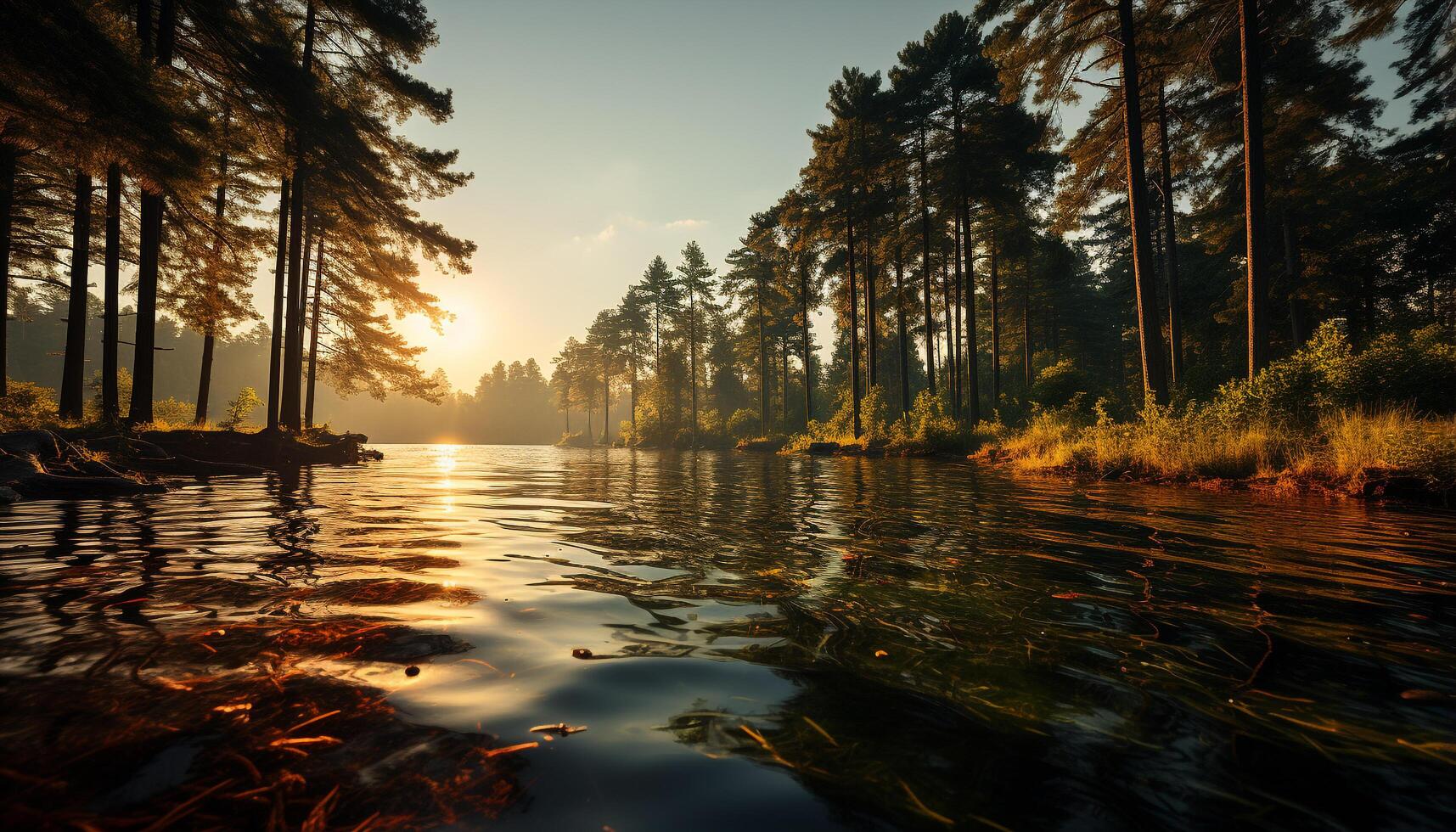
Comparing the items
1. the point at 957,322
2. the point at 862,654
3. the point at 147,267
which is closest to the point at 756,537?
the point at 862,654

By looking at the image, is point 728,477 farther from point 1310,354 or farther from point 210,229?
point 210,229

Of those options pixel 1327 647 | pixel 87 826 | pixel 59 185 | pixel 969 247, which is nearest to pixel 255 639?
pixel 87 826

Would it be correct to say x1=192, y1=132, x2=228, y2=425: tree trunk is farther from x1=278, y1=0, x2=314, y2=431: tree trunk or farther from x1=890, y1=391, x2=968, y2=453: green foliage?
x1=890, y1=391, x2=968, y2=453: green foliage

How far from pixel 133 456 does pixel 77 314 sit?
632 cm

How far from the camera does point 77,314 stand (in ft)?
41.2

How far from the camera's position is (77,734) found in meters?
1.23

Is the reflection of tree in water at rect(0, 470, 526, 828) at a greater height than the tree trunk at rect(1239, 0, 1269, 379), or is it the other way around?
the tree trunk at rect(1239, 0, 1269, 379)

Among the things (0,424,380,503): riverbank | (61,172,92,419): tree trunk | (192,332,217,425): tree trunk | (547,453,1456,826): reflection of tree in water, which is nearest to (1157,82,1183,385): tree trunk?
(547,453,1456,826): reflection of tree in water

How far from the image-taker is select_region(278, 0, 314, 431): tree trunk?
13227mm

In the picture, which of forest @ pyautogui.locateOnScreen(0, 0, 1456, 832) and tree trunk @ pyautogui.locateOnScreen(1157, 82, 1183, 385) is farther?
tree trunk @ pyautogui.locateOnScreen(1157, 82, 1183, 385)

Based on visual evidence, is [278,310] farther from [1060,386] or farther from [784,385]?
[784,385]

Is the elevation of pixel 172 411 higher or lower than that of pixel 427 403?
lower

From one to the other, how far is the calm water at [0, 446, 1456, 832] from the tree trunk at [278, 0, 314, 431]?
11.9 meters

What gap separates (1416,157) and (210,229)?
3927cm
